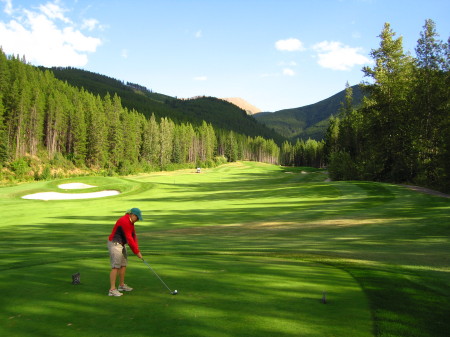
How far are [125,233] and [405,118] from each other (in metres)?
48.5

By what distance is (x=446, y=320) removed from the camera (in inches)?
252

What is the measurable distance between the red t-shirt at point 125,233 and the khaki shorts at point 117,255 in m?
0.14

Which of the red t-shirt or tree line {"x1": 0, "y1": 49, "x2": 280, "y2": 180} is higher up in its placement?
tree line {"x1": 0, "y1": 49, "x2": 280, "y2": 180}

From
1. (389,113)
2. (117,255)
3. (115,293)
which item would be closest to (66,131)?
(389,113)

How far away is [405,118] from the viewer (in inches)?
1832

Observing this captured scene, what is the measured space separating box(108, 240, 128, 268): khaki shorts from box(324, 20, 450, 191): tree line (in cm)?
3210

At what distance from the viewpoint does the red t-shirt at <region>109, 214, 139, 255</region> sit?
8.69 meters

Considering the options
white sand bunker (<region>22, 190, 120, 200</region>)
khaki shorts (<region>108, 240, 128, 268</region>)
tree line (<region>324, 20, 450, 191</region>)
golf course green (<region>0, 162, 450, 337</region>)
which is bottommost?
white sand bunker (<region>22, 190, 120, 200</region>)

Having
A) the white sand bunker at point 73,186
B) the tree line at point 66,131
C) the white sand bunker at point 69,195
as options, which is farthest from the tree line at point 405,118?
the tree line at point 66,131

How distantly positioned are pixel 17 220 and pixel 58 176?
171 ft

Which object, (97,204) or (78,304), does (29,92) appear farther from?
(78,304)

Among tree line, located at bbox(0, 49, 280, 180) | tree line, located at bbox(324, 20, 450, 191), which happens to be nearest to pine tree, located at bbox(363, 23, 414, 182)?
tree line, located at bbox(324, 20, 450, 191)

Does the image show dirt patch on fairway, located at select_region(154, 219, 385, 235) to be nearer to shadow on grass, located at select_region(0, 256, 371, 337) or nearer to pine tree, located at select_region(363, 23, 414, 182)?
shadow on grass, located at select_region(0, 256, 371, 337)

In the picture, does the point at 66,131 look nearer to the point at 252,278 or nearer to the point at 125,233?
the point at 125,233
